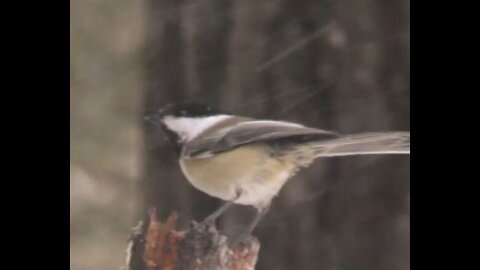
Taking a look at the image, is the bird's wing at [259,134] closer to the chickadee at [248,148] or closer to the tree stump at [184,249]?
the chickadee at [248,148]

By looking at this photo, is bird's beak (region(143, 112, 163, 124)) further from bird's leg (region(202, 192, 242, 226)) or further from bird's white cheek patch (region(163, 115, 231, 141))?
bird's leg (region(202, 192, 242, 226))

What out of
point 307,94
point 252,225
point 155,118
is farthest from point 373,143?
point 155,118

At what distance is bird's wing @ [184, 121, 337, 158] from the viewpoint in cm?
157

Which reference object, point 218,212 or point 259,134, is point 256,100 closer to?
point 259,134

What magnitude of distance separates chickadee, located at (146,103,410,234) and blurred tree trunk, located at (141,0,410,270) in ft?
0.05

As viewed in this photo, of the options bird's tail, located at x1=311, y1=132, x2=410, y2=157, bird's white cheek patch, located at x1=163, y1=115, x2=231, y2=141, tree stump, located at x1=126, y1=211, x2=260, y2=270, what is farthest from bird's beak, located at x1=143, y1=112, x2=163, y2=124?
bird's tail, located at x1=311, y1=132, x2=410, y2=157

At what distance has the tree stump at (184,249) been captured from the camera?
1.64 meters

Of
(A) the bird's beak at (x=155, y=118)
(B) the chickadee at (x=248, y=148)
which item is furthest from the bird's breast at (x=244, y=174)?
(A) the bird's beak at (x=155, y=118)

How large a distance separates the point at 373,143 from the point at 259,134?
0.20 m

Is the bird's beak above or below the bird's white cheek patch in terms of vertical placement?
above

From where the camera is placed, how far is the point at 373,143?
5.10ft

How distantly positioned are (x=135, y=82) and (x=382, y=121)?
449mm
